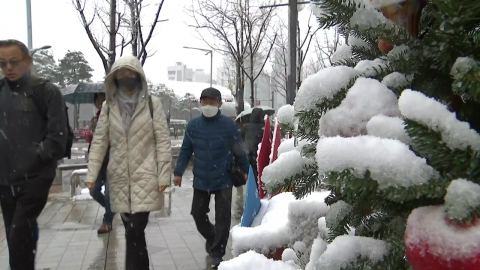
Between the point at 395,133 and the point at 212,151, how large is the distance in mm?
4291

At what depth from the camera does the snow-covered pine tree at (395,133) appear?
83 centimetres

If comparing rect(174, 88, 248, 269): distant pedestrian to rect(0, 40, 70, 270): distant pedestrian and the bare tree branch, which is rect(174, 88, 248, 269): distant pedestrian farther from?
the bare tree branch

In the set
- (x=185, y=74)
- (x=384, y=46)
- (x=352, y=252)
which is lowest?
(x=352, y=252)

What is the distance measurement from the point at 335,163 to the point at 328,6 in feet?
1.34

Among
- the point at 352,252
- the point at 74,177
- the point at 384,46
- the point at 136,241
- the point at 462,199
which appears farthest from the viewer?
the point at 74,177

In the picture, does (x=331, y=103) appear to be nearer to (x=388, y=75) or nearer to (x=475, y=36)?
(x=388, y=75)

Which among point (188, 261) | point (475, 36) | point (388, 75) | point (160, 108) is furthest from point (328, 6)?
point (188, 261)

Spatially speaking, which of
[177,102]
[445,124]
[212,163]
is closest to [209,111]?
[212,163]

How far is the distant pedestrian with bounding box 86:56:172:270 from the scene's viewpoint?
402 centimetres

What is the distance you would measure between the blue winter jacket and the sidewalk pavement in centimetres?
88

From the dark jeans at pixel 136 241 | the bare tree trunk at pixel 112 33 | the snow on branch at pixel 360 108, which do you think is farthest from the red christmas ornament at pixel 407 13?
the bare tree trunk at pixel 112 33

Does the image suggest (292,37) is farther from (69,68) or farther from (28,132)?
(69,68)

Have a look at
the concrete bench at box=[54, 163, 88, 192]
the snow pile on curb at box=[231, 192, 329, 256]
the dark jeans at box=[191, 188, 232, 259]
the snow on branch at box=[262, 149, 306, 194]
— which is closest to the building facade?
the concrete bench at box=[54, 163, 88, 192]

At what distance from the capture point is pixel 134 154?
4.06 metres
